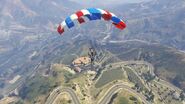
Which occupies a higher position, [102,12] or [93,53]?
[102,12]

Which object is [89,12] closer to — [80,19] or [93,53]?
[80,19]

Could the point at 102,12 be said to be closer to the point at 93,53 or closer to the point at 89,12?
the point at 89,12

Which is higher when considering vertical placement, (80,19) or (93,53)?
(80,19)

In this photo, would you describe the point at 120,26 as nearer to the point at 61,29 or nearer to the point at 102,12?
the point at 102,12

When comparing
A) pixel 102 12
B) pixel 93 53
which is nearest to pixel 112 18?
pixel 102 12

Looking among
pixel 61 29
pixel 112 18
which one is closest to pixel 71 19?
pixel 61 29

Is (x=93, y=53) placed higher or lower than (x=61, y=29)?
lower

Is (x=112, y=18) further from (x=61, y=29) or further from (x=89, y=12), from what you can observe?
(x=61, y=29)

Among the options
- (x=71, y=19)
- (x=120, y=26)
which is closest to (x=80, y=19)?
(x=71, y=19)
